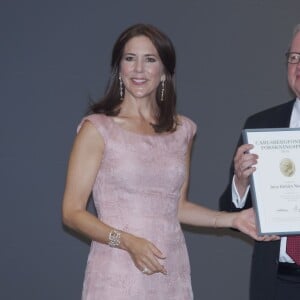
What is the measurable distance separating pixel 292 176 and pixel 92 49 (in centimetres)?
160

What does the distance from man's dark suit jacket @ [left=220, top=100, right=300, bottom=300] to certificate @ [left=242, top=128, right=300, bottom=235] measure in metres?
0.17

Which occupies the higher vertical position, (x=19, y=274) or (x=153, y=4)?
(x=153, y=4)

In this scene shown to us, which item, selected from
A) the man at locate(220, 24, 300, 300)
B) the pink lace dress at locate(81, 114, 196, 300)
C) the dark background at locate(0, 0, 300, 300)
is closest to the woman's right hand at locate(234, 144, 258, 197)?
the man at locate(220, 24, 300, 300)

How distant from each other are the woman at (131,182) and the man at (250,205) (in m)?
0.13

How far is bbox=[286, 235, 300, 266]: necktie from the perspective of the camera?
234 cm

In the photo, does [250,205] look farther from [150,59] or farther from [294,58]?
[150,59]

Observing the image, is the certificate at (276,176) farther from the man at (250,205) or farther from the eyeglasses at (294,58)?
the eyeglasses at (294,58)

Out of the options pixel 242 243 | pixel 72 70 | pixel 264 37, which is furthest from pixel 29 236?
pixel 264 37

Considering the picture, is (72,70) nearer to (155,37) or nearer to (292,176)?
(155,37)

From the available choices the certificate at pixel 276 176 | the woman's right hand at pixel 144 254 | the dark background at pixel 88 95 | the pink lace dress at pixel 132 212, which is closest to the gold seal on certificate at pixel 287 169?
the certificate at pixel 276 176

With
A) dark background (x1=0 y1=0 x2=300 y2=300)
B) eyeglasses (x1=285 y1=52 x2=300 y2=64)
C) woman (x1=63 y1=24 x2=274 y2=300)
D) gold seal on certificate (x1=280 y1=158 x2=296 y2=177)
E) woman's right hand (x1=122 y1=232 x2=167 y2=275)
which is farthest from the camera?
dark background (x1=0 y1=0 x2=300 y2=300)

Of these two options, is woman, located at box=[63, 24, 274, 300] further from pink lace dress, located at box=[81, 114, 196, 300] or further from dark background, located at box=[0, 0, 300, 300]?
dark background, located at box=[0, 0, 300, 300]

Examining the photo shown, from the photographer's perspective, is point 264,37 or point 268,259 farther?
point 264,37

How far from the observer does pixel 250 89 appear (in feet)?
12.4
